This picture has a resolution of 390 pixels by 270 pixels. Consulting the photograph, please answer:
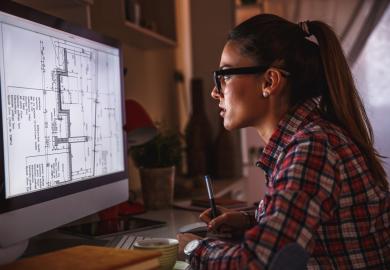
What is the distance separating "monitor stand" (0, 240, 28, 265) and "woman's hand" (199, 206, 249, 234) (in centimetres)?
40

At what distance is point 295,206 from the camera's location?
730 millimetres

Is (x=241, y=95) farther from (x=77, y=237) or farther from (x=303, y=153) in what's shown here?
(x=77, y=237)

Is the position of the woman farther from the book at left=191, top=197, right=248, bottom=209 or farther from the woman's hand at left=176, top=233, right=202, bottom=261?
the book at left=191, top=197, right=248, bottom=209

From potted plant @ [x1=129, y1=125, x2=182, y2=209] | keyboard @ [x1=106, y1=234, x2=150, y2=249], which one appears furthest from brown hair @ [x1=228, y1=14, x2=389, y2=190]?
potted plant @ [x1=129, y1=125, x2=182, y2=209]

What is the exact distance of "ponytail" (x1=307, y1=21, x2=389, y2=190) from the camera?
3.18 ft

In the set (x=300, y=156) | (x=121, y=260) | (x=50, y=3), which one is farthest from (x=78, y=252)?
(x=50, y=3)

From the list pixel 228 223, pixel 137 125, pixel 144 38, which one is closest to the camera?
pixel 228 223

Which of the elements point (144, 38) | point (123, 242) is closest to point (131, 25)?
point (144, 38)

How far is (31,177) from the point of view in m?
0.92

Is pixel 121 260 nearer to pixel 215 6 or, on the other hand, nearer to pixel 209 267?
pixel 209 267

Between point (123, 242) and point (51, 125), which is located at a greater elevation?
point (51, 125)

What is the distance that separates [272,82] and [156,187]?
2.62 feet

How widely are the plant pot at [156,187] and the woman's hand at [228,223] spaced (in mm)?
534

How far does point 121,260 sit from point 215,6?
233 cm
